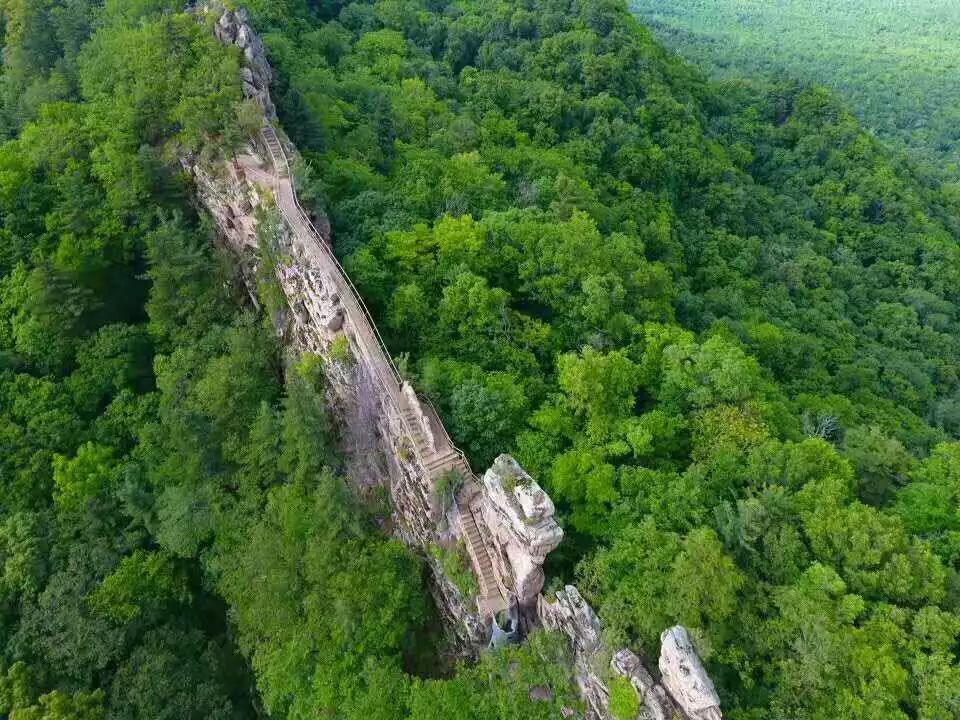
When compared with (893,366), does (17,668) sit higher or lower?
higher

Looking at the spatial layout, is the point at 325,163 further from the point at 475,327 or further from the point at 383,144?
the point at 475,327

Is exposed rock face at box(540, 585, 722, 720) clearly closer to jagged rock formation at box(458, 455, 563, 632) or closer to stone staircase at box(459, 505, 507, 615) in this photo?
jagged rock formation at box(458, 455, 563, 632)

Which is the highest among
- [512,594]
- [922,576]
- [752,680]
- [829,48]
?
[922,576]

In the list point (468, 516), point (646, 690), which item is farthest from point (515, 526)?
point (646, 690)

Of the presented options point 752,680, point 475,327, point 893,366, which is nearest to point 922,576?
point 752,680

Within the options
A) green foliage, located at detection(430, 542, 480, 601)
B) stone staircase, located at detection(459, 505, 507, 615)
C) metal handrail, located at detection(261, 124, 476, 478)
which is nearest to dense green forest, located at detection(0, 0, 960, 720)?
metal handrail, located at detection(261, 124, 476, 478)

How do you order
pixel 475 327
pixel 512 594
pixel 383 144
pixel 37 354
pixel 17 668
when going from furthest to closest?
pixel 383 144 < pixel 37 354 < pixel 475 327 < pixel 17 668 < pixel 512 594
